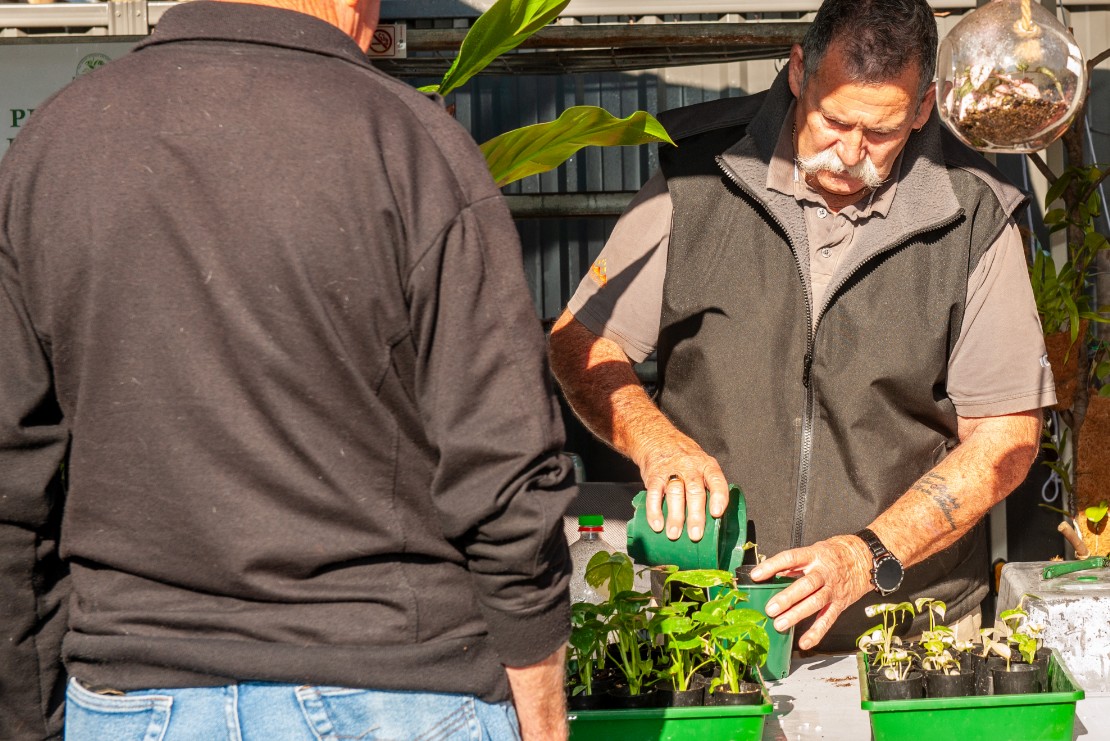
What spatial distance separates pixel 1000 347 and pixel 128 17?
2.24 metres

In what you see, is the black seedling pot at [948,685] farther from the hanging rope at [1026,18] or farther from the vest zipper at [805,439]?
the hanging rope at [1026,18]

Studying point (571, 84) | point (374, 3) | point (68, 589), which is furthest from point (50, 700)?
point (571, 84)

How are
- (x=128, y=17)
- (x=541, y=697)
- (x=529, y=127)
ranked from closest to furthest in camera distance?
(x=541, y=697) < (x=529, y=127) < (x=128, y=17)

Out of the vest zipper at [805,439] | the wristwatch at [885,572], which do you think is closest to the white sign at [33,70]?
the vest zipper at [805,439]

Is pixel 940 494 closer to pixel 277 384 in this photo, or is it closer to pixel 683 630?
pixel 683 630

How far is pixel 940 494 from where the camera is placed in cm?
215

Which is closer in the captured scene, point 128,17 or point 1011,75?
point 1011,75

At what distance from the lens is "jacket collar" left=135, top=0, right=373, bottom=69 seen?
107 cm

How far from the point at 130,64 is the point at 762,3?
2.19 m

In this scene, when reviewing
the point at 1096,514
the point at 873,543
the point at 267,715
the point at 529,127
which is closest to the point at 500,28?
the point at 529,127

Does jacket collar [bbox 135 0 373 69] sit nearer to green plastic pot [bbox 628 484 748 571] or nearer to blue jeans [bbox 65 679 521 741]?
blue jeans [bbox 65 679 521 741]

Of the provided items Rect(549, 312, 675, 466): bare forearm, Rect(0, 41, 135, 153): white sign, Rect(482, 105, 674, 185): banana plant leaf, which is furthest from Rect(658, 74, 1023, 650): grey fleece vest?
Rect(0, 41, 135, 153): white sign

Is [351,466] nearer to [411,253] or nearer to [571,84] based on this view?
[411,253]

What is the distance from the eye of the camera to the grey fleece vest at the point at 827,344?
86.5 inches
